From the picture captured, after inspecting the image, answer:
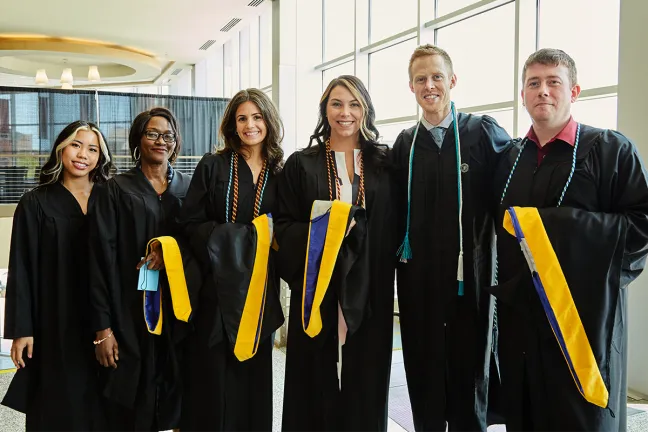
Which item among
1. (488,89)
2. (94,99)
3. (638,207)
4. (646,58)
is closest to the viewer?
(638,207)

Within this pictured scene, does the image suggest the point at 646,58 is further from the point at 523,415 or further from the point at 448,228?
the point at 523,415

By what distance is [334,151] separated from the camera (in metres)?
2.31

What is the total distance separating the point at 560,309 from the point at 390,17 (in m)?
4.73

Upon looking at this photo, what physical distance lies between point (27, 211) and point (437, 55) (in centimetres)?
175

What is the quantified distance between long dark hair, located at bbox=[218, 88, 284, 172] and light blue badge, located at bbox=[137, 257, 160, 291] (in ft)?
1.91

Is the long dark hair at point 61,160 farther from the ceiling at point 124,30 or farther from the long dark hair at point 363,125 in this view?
the ceiling at point 124,30

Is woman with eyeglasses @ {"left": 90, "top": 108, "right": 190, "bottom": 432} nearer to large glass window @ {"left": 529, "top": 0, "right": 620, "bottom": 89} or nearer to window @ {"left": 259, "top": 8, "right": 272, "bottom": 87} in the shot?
large glass window @ {"left": 529, "top": 0, "right": 620, "bottom": 89}

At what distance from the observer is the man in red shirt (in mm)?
1791

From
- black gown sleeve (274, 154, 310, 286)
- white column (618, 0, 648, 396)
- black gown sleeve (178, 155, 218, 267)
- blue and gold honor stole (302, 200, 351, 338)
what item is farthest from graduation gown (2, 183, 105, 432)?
white column (618, 0, 648, 396)

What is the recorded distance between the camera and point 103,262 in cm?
227

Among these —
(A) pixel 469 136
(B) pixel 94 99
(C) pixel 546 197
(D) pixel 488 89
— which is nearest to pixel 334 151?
(A) pixel 469 136

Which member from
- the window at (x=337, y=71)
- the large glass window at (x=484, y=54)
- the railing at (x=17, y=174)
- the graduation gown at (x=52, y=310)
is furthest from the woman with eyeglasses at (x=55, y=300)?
the railing at (x=17, y=174)

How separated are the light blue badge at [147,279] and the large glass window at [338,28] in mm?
5012

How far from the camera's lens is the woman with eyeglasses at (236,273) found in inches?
86.1
